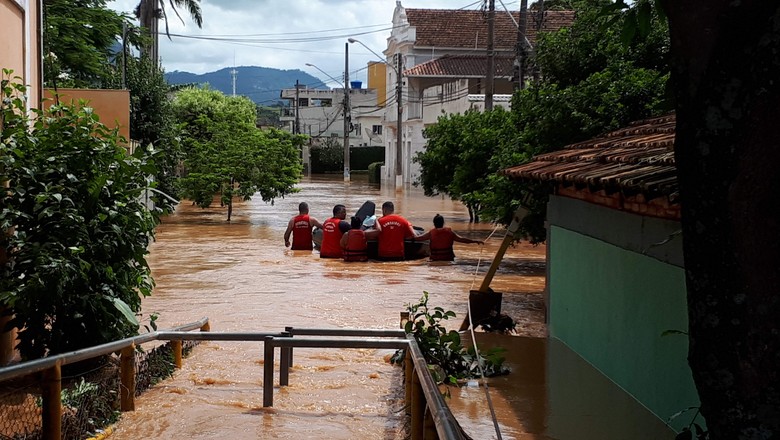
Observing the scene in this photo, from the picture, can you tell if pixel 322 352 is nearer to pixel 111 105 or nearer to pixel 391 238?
pixel 111 105

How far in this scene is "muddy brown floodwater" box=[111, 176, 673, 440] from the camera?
308 inches

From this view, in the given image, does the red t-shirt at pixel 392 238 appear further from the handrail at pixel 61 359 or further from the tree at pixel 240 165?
the handrail at pixel 61 359

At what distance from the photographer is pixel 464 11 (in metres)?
61.1

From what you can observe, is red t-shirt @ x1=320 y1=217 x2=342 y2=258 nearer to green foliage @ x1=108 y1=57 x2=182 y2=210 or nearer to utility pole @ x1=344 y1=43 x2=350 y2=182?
green foliage @ x1=108 y1=57 x2=182 y2=210

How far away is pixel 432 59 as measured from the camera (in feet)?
191

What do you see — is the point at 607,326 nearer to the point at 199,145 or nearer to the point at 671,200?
the point at 671,200

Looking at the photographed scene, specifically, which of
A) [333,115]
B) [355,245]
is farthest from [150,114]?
[333,115]

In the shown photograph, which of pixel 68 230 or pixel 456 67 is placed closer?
pixel 68 230

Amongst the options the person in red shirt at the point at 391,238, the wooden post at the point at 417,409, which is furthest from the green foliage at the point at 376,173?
the wooden post at the point at 417,409

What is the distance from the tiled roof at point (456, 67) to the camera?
177ft

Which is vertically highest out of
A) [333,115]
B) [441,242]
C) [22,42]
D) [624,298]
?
[333,115]

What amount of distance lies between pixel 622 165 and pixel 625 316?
1324mm

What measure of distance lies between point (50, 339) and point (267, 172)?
Answer: 2449 cm

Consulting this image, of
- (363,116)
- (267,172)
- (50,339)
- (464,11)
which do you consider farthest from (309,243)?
(363,116)
